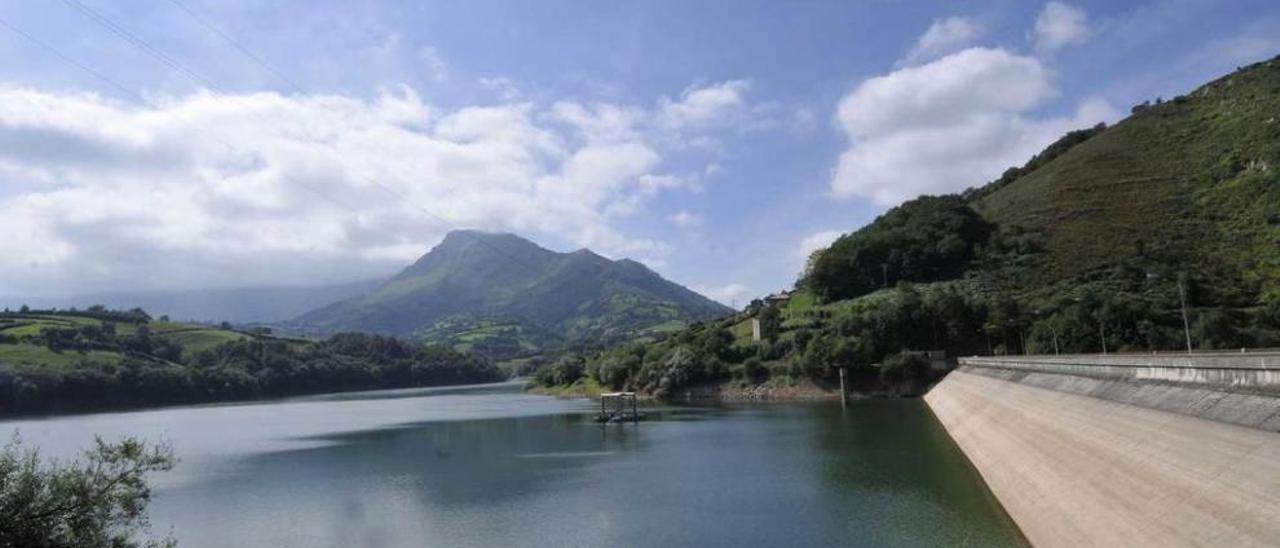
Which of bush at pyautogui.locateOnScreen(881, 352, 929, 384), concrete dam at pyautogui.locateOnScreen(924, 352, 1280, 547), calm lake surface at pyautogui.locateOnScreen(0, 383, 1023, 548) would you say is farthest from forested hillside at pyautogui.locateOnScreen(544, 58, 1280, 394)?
concrete dam at pyautogui.locateOnScreen(924, 352, 1280, 547)

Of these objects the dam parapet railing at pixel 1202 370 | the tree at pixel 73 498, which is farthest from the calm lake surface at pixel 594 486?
the tree at pixel 73 498

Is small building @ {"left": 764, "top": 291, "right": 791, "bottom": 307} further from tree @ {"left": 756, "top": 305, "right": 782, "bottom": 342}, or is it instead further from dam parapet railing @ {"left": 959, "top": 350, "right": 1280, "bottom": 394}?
dam parapet railing @ {"left": 959, "top": 350, "right": 1280, "bottom": 394}

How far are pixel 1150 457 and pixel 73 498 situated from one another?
95.8 feet

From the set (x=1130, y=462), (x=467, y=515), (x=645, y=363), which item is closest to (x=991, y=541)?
(x=1130, y=462)

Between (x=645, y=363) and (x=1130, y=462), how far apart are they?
4647 inches

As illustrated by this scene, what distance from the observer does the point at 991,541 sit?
29406 millimetres

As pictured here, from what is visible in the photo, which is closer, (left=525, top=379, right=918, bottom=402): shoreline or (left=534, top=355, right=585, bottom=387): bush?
(left=525, top=379, right=918, bottom=402): shoreline

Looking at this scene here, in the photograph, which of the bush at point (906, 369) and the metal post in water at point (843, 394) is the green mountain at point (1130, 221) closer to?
the bush at point (906, 369)

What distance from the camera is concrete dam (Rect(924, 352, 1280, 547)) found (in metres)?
18.5

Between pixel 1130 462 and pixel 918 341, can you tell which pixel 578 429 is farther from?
pixel 1130 462

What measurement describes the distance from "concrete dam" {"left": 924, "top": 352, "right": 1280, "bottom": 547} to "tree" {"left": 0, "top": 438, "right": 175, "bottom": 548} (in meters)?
26.0

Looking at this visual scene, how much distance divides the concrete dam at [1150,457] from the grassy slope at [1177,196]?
3197 inches

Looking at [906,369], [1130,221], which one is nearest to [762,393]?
[906,369]

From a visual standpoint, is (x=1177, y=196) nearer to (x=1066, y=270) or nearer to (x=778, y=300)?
(x=1066, y=270)
